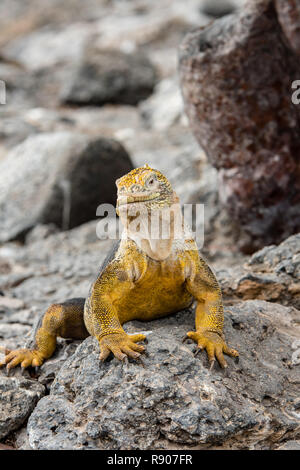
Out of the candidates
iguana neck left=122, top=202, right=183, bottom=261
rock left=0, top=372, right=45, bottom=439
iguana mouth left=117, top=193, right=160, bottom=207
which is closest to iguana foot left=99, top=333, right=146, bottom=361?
iguana neck left=122, top=202, right=183, bottom=261

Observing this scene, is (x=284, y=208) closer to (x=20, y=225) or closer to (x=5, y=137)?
(x=20, y=225)

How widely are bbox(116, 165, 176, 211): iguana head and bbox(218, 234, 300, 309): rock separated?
5.81ft

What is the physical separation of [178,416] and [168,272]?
93cm

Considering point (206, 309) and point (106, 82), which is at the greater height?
point (106, 82)

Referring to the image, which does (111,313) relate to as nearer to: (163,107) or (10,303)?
(10,303)

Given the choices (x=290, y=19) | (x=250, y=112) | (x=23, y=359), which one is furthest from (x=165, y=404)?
(x=290, y=19)

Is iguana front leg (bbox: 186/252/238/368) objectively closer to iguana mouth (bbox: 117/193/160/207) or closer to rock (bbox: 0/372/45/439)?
iguana mouth (bbox: 117/193/160/207)

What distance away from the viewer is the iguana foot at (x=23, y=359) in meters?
4.43

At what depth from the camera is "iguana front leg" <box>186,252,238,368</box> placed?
3.82 m

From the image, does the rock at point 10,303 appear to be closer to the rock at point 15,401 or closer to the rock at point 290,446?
the rock at point 15,401

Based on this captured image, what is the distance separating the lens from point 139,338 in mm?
3783

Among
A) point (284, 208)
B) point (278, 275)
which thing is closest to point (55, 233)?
point (284, 208)

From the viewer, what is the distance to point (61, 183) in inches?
391

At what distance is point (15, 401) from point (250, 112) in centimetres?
461
